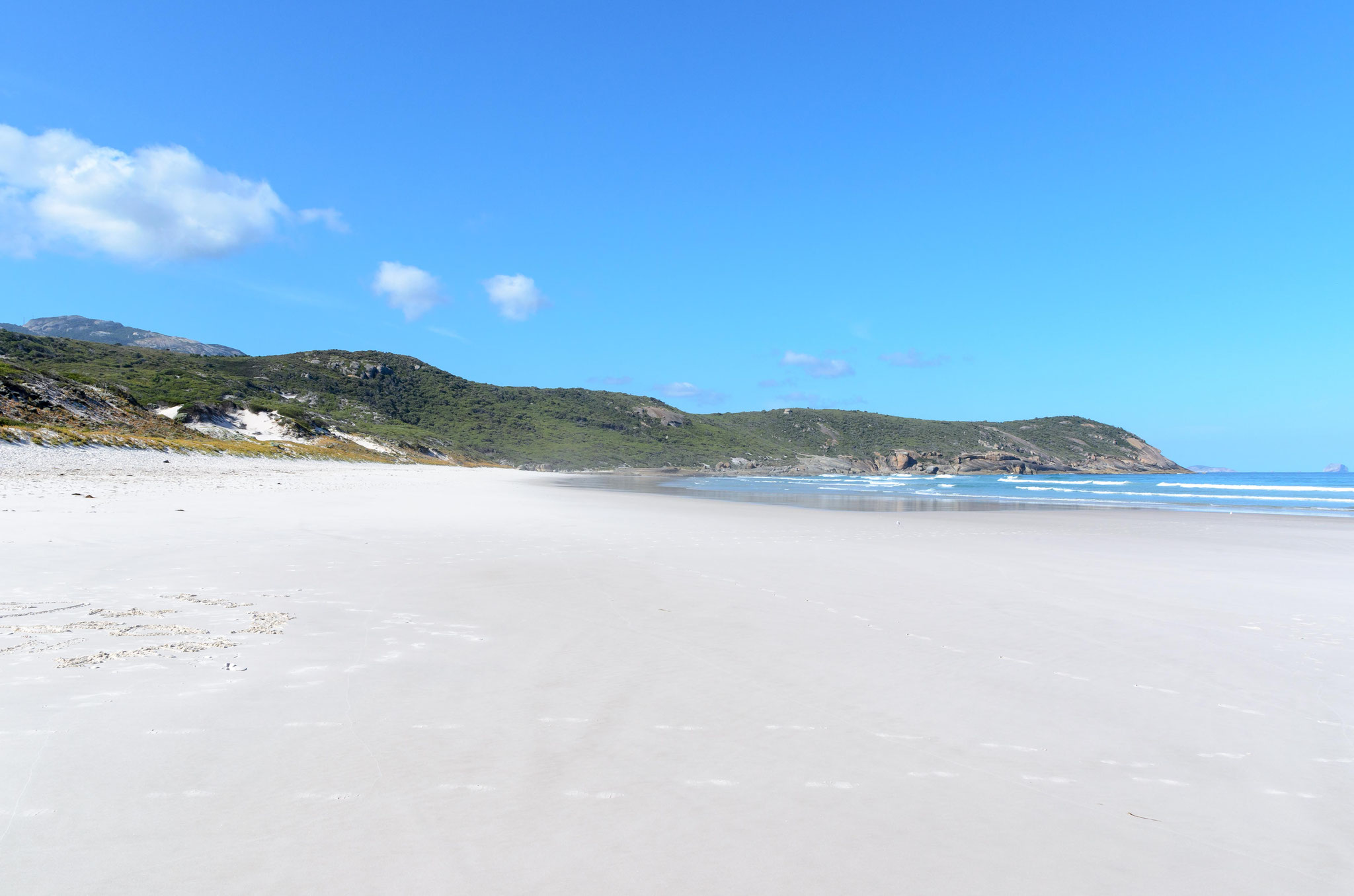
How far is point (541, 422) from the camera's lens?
4673 inches

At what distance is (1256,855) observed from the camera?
2549 mm

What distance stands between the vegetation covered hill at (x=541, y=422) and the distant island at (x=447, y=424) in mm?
374

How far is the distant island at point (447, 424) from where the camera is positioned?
36553mm

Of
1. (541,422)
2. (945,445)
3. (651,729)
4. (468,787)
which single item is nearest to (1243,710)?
(651,729)

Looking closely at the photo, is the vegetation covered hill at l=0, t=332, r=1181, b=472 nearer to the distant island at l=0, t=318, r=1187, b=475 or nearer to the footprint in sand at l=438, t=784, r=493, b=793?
the distant island at l=0, t=318, r=1187, b=475

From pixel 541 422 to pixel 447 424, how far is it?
19853 millimetres

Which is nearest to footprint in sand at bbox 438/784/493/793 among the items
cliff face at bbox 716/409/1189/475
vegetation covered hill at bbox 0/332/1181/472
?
vegetation covered hill at bbox 0/332/1181/472

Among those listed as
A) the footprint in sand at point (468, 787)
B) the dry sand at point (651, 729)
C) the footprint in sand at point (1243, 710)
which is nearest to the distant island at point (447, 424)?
the dry sand at point (651, 729)

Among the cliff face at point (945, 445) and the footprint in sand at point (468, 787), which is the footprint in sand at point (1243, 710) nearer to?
the footprint in sand at point (468, 787)

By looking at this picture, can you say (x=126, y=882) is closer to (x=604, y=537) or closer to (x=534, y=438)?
(x=604, y=537)

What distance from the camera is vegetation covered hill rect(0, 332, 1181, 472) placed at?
65.4 m

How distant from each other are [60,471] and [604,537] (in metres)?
16.5

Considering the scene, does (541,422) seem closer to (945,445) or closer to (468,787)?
(945,445)

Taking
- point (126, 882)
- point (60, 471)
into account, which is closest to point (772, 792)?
point (126, 882)
